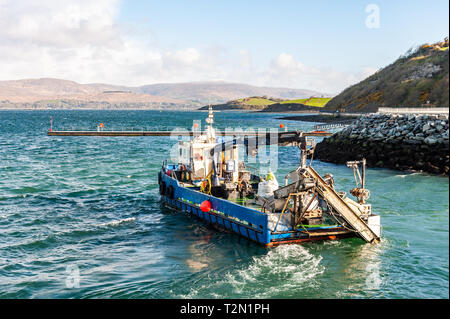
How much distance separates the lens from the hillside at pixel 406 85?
207 ft

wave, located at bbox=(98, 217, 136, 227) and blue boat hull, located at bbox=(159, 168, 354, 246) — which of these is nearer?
blue boat hull, located at bbox=(159, 168, 354, 246)

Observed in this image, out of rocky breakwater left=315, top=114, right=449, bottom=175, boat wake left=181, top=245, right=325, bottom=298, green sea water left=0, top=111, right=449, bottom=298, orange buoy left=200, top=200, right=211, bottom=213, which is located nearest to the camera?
boat wake left=181, top=245, right=325, bottom=298

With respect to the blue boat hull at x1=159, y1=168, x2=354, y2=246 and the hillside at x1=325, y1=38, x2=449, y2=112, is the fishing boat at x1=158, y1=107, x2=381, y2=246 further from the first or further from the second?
the hillside at x1=325, y1=38, x2=449, y2=112

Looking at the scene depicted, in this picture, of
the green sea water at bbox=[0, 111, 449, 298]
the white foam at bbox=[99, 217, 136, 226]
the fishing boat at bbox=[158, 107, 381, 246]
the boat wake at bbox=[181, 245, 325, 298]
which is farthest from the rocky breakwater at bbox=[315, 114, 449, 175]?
the white foam at bbox=[99, 217, 136, 226]

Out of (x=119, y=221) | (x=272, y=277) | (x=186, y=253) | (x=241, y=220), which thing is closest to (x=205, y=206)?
(x=241, y=220)

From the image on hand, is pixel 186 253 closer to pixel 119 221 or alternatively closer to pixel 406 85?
pixel 119 221

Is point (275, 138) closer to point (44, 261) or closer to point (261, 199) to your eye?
point (261, 199)

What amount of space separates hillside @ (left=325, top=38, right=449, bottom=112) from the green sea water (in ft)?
86.8

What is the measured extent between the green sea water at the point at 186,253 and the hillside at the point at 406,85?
26.4 metres

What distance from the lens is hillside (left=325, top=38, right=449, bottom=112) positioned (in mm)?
63213

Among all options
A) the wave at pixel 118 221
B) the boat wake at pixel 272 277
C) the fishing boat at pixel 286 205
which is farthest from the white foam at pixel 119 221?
the boat wake at pixel 272 277
